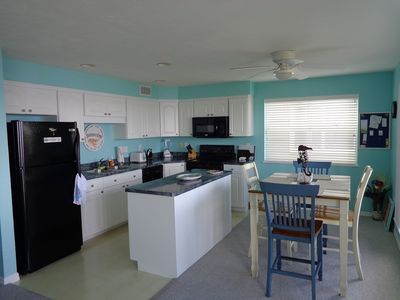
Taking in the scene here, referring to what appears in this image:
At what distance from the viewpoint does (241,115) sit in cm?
543

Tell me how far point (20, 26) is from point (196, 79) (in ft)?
10.1

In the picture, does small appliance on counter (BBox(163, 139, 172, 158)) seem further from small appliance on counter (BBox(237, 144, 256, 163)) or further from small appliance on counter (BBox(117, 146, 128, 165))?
small appliance on counter (BBox(237, 144, 256, 163))

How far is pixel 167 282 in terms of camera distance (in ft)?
9.58

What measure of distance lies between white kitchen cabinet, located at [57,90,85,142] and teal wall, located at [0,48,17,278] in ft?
3.40

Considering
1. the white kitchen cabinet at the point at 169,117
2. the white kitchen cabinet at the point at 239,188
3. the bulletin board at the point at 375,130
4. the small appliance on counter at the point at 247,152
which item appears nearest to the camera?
the bulletin board at the point at 375,130

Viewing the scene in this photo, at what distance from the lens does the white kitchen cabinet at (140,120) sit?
505 centimetres

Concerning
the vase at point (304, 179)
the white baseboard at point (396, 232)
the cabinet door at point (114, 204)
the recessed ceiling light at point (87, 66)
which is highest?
the recessed ceiling light at point (87, 66)

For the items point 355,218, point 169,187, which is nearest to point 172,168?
point 169,187

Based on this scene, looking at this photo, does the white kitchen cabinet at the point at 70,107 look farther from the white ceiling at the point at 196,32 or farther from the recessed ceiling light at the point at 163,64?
the recessed ceiling light at the point at 163,64

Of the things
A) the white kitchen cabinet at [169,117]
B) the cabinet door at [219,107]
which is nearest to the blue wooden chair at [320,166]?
the cabinet door at [219,107]

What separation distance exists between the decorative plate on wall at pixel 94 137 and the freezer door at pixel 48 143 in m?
1.01

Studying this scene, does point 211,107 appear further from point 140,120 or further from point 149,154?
point 149,154

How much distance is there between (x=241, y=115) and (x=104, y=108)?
2.42 m

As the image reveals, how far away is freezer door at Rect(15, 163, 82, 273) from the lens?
3.11m
